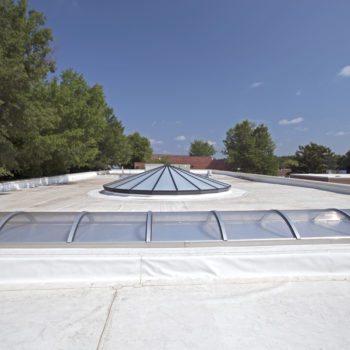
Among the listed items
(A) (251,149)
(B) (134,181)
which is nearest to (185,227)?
(B) (134,181)

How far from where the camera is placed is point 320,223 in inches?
214

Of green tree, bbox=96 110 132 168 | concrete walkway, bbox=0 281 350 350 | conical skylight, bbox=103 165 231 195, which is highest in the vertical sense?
green tree, bbox=96 110 132 168

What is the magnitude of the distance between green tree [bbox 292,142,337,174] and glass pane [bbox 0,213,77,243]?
55.6 m

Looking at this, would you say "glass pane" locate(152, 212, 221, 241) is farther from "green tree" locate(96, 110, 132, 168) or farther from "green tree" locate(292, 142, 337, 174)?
"green tree" locate(292, 142, 337, 174)

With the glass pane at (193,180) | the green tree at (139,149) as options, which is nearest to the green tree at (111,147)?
the green tree at (139,149)

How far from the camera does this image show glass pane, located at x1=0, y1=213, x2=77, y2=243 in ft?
15.7

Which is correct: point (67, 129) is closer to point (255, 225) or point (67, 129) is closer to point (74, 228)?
point (74, 228)

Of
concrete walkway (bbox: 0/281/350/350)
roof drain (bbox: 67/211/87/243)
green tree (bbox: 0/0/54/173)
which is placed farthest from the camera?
green tree (bbox: 0/0/54/173)

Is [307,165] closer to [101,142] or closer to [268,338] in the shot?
[101,142]

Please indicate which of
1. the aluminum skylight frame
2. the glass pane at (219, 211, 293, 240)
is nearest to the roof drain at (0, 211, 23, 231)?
the aluminum skylight frame

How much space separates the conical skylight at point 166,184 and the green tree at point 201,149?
81287 millimetres

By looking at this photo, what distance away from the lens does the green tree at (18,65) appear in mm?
12656

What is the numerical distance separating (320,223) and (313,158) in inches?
2104

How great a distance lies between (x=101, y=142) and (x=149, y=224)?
1323 inches
